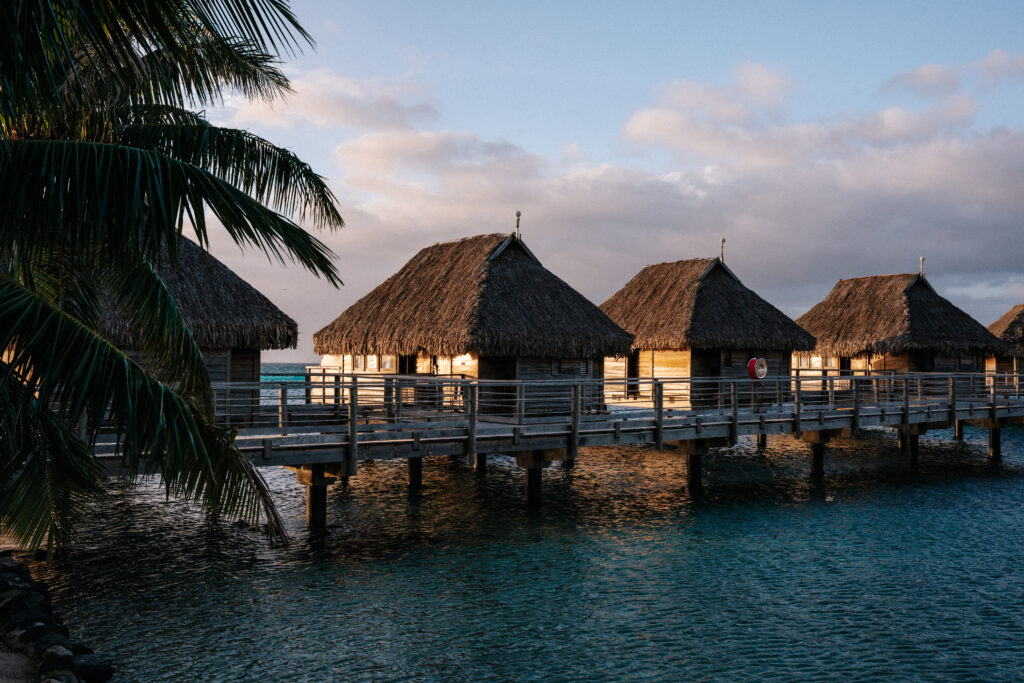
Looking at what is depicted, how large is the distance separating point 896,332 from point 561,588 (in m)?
26.0

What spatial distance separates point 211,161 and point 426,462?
58.3ft

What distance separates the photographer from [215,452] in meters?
A: 5.82

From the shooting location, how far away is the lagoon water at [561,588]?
30.6 ft

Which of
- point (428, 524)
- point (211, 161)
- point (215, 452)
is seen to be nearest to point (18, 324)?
point (215, 452)

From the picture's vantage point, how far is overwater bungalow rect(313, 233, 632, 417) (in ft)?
68.2

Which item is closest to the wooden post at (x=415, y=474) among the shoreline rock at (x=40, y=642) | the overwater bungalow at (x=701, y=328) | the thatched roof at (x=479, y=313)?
the thatched roof at (x=479, y=313)

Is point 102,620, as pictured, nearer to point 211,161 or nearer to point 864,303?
point 211,161

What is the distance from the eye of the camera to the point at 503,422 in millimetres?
18609

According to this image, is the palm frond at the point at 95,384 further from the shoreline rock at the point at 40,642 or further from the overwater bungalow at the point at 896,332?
the overwater bungalow at the point at 896,332

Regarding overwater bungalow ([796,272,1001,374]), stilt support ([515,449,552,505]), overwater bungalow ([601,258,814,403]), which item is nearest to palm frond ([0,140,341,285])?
stilt support ([515,449,552,505])

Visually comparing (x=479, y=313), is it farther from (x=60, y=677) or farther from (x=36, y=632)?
(x=60, y=677)

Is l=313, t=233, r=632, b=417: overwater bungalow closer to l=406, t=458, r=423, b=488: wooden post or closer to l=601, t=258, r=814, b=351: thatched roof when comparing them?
l=406, t=458, r=423, b=488: wooden post

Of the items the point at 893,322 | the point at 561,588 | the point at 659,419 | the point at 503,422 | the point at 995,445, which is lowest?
the point at 561,588

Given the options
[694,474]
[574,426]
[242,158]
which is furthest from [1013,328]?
[242,158]
